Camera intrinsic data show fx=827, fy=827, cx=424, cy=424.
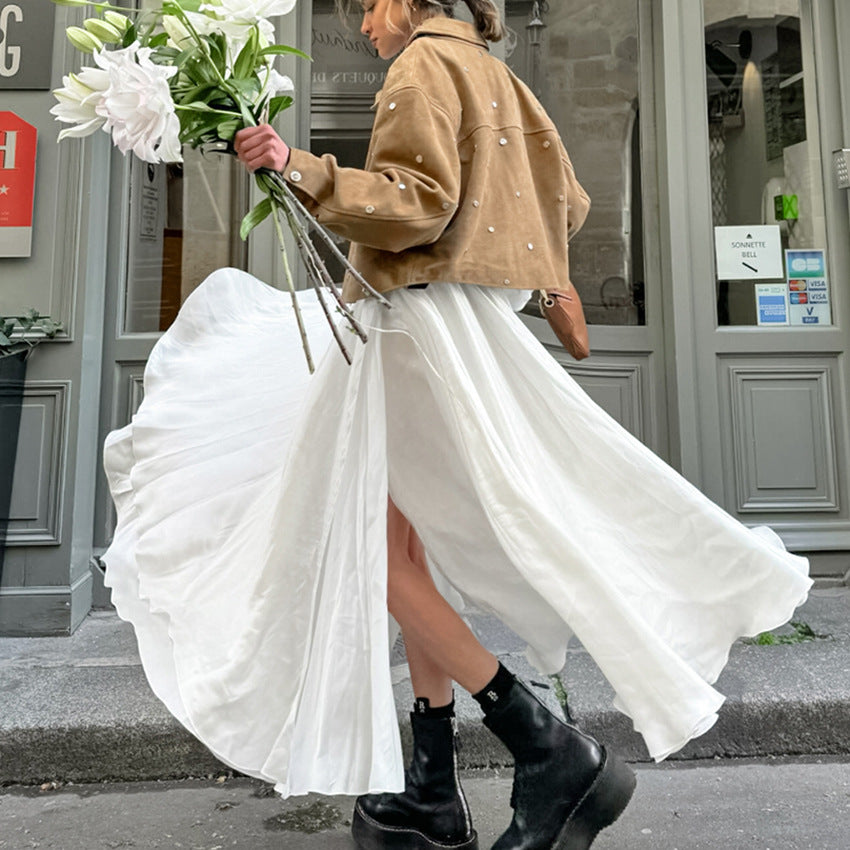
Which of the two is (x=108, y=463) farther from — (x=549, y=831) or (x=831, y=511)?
(x=831, y=511)

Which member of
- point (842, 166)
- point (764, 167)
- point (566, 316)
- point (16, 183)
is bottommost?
point (566, 316)

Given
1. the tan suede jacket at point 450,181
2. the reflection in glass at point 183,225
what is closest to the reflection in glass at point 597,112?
the reflection in glass at point 183,225

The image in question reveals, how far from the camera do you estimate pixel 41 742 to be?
244cm

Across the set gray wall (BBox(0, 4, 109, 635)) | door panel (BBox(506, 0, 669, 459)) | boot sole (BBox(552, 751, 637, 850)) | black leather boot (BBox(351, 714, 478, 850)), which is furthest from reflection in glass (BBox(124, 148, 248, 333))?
boot sole (BBox(552, 751, 637, 850))

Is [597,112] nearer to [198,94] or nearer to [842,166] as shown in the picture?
[842,166]

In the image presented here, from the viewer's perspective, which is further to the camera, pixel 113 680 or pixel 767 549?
pixel 113 680

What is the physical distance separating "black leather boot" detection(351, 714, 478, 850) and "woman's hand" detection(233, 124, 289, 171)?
1.21 metres

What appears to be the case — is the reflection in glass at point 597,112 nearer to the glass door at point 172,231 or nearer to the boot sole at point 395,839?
the glass door at point 172,231

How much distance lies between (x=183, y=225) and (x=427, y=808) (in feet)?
10.6

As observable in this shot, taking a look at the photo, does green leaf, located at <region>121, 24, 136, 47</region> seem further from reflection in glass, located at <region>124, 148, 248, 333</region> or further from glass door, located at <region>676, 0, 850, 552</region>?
glass door, located at <region>676, 0, 850, 552</region>


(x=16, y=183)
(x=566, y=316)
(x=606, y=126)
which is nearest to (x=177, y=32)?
(x=566, y=316)

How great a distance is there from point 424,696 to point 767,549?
0.79 m

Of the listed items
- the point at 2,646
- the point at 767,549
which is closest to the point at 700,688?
the point at 767,549

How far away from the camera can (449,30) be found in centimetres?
175
